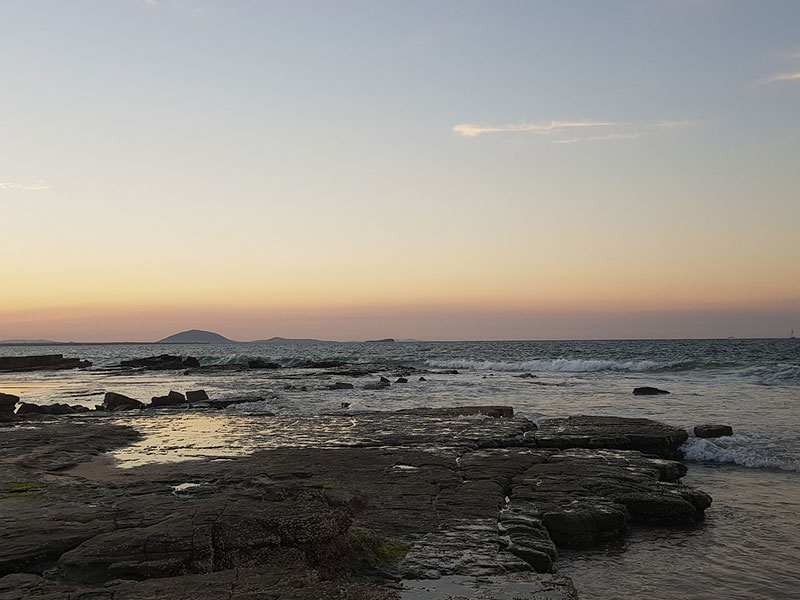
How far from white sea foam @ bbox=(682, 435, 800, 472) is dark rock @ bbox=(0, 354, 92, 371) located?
6914 cm

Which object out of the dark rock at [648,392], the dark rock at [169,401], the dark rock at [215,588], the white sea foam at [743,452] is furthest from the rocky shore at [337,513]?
the dark rock at [648,392]

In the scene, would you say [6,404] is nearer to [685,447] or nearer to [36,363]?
[685,447]

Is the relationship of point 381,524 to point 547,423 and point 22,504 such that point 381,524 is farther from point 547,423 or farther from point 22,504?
point 547,423

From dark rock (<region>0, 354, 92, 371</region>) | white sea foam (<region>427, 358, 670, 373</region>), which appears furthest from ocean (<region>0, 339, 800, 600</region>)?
dark rock (<region>0, 354, 92, 371</region>)

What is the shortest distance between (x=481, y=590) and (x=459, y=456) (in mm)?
6943

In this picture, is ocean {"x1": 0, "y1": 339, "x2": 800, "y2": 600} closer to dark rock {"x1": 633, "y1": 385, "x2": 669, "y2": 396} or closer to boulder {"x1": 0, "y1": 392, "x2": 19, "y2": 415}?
dark rock {"x1": 633, "y1": 385, "x2": 669, "y2": 396}

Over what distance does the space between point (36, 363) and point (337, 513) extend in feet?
245

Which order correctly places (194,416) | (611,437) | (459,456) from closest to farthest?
1. (459,456)
2. (611,437)
3. (194,416)

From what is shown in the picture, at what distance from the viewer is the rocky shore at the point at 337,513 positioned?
19.9 ft

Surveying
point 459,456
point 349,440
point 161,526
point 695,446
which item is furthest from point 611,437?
point 161,526

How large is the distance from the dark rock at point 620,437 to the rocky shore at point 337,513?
0.16ft

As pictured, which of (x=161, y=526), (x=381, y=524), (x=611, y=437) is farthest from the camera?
(x=611, y=437)

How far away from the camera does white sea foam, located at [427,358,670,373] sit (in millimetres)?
57406

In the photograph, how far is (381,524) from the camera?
27.7 ft
